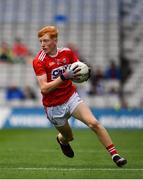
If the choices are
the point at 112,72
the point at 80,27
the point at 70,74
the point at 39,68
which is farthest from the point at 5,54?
the point at 70,74

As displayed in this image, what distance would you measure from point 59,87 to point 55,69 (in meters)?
0.32

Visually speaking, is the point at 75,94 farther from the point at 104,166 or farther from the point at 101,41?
the point at 101,41

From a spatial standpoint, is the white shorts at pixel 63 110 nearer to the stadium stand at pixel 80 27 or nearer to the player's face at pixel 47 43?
the player's face at pixel 47 43

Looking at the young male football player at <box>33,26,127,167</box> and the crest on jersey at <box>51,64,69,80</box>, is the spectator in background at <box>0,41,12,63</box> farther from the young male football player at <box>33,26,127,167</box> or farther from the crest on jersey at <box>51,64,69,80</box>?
the crest on jersey at <box>51,64,69,80</box>

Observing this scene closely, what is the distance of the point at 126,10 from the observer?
114 ft

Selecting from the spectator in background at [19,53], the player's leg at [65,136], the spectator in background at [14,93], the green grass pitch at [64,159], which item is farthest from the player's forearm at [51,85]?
the spectator in background at [19,53]

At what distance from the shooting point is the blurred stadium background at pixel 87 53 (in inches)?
1125

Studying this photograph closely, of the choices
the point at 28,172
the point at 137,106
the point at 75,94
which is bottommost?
the point at 137,106

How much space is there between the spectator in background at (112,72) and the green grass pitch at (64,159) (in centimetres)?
811

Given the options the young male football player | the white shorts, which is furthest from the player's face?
the white shorts

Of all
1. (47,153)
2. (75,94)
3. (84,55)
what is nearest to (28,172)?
(75,94)

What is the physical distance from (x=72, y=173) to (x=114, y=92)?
794 inches

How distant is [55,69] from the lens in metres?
12.0

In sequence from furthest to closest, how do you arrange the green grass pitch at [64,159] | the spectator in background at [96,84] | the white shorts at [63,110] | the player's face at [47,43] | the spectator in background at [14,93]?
the spectator in background at [96,84]
the spectator in background at [14,93]
the white shorts at [63,110]
the player's face at [47,43]
the green grass pitch at [64,159]
